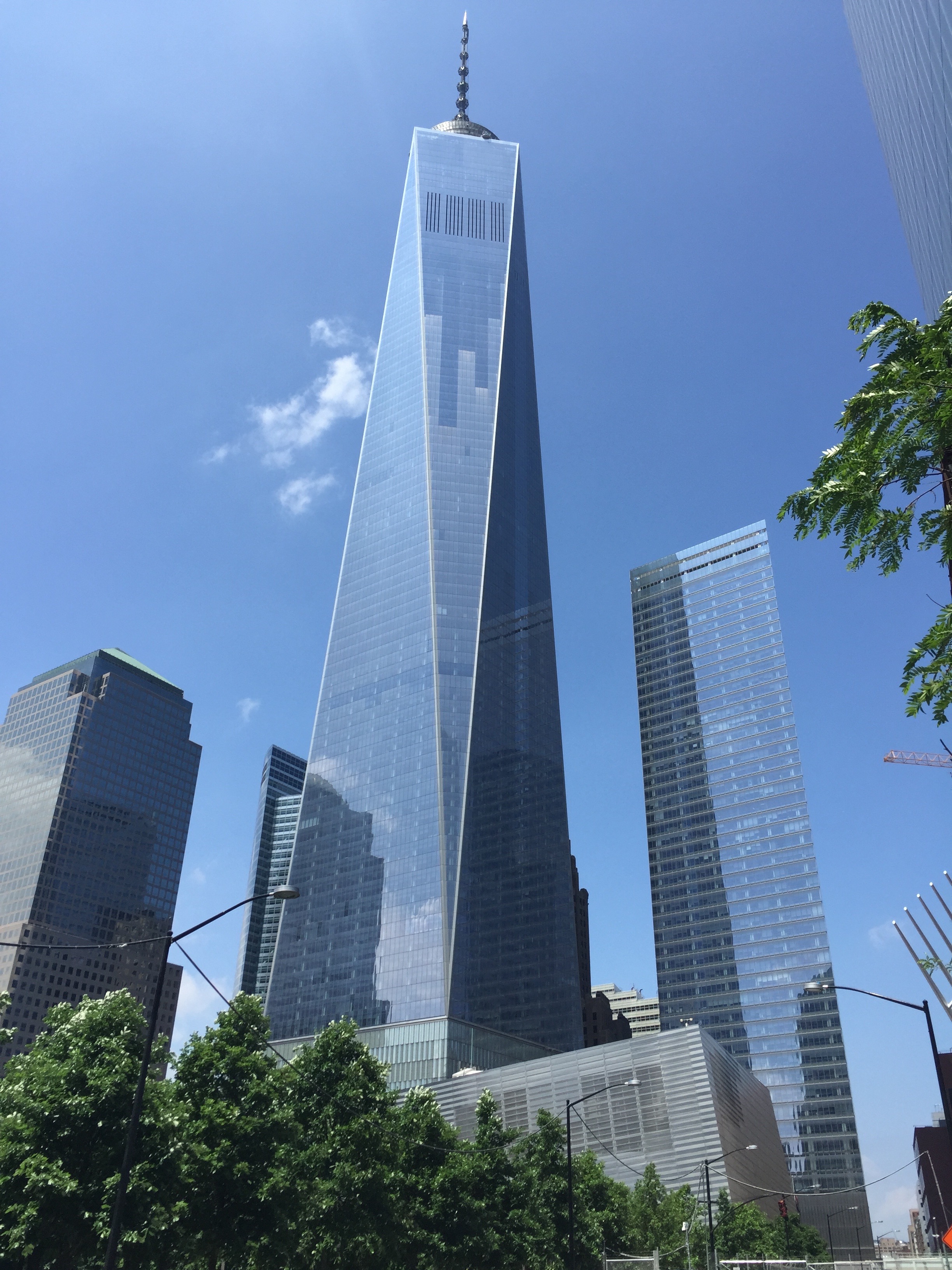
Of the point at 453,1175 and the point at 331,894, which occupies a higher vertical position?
the point at 331,894

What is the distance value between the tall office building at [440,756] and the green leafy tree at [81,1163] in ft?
366

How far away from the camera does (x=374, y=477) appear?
191375mm

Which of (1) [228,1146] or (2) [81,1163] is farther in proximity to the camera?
(1) [228,1146]

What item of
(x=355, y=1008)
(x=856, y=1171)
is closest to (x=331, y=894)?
(x=355, y=1008)

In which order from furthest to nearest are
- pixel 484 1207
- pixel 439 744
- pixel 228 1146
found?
pixel 439 744
pixel 484 1207
pixel 228 1146

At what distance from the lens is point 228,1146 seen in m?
35.9

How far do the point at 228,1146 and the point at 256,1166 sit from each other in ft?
4.90

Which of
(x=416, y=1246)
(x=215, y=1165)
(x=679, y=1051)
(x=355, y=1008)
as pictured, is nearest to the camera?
(x=215, y=1165)

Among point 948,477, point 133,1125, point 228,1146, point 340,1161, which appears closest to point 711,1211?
point 340,1161

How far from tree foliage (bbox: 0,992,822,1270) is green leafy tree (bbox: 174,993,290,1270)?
0.21ft

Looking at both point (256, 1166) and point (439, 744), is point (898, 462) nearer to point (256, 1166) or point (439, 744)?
point (256, 1166)

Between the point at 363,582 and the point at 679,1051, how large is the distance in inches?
4208

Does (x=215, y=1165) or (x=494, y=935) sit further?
(x=494, y=935)

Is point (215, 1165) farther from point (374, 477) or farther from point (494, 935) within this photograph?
point (374, 477)
